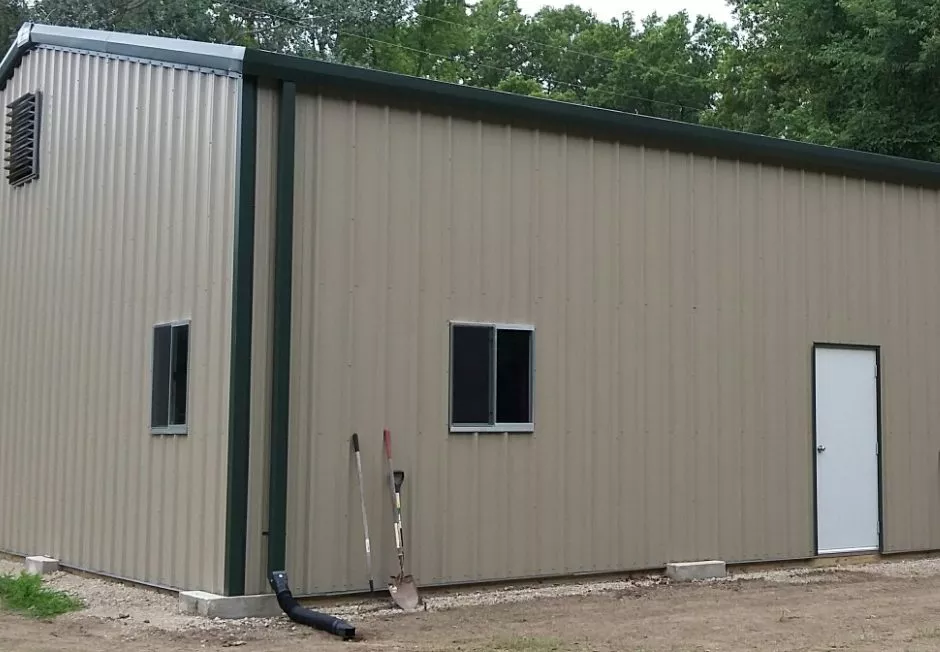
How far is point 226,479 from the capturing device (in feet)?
31.5

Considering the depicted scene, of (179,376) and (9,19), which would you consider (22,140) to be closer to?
(179,376)

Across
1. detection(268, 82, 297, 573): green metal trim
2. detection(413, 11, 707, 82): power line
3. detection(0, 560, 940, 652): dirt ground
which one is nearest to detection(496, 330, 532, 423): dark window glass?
detection(0, 560, 940, 652): dirt ground

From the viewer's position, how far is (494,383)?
35.8 ft

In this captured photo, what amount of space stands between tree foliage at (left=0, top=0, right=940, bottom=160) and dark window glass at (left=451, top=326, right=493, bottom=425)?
14.7 meters

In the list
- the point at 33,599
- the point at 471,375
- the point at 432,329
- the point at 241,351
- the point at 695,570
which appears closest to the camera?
the point at 241,351

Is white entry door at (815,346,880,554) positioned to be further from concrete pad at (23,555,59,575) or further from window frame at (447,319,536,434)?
concrete pad at (23,555,59,575)

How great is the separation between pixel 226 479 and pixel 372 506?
3.97 ft

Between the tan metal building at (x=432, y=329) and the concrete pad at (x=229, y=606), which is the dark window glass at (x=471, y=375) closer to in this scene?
the tan metal building at (x=432, y=329)

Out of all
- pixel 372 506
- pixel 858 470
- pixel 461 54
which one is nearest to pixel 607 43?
pixel 461 54

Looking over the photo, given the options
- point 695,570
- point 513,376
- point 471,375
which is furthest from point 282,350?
point 695,570

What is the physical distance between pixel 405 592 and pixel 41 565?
4077 millimetres

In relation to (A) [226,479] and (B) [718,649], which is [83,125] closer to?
(A) [226,479]

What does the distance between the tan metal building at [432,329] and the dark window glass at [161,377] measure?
0.04 m

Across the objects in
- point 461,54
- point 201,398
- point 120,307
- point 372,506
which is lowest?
point 372,506
